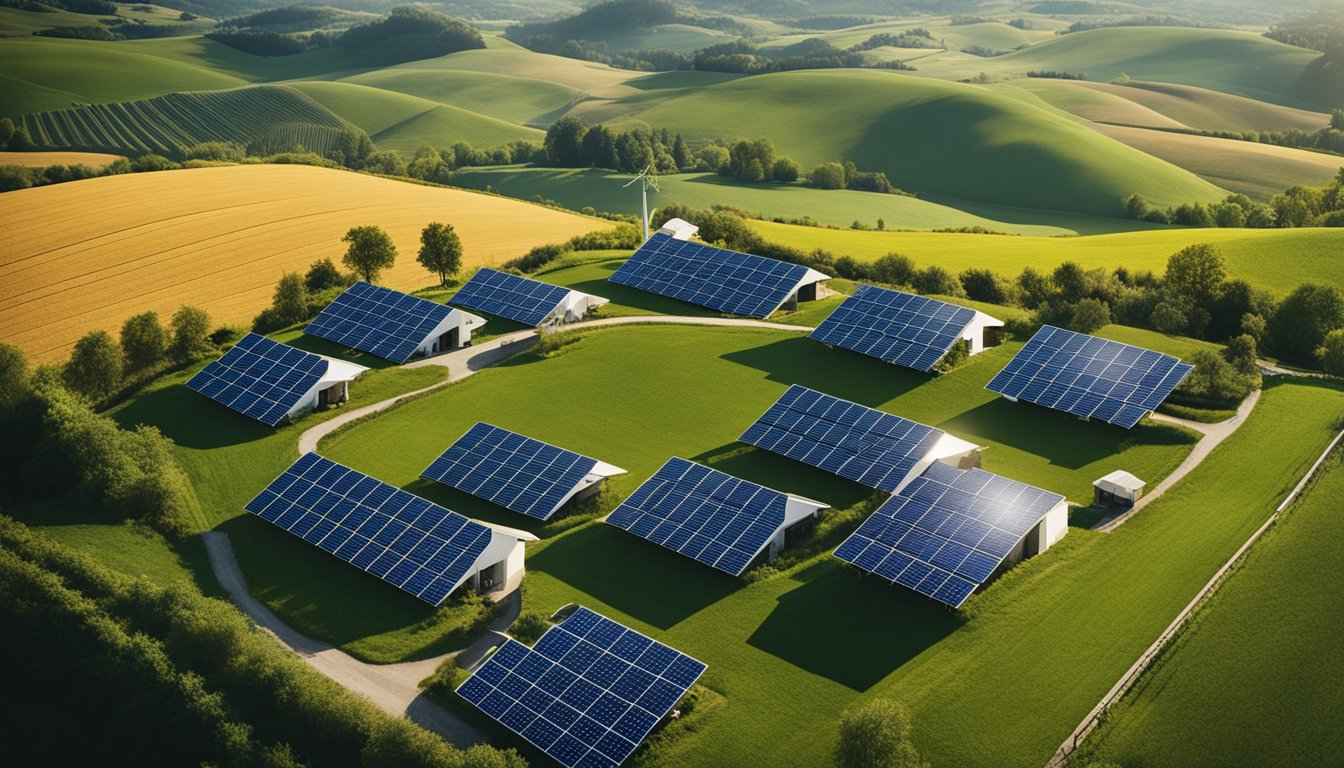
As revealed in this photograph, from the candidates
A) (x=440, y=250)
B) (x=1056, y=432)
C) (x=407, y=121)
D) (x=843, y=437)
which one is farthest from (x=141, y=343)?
(x=407, y=121)

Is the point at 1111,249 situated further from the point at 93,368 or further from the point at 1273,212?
the point at 93,368

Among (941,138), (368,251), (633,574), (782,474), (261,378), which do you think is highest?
(633,574)

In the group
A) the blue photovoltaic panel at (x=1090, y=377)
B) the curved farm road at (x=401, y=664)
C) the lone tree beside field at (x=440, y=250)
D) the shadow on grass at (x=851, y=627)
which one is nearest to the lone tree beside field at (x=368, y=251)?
the lone tree beside field at (x=440, y=250)

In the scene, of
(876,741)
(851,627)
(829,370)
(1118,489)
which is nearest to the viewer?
(876,741)

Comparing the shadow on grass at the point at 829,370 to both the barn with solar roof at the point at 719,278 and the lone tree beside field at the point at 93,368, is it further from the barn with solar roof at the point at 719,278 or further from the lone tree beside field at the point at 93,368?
the lone tree beside field at the point at 93,368

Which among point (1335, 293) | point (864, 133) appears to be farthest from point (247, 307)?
point (864, 133)

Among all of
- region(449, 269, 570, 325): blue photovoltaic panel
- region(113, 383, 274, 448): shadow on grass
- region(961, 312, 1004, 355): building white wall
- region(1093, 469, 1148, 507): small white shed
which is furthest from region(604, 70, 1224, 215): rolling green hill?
region(113, 383, 274, 448): shadow on grass
